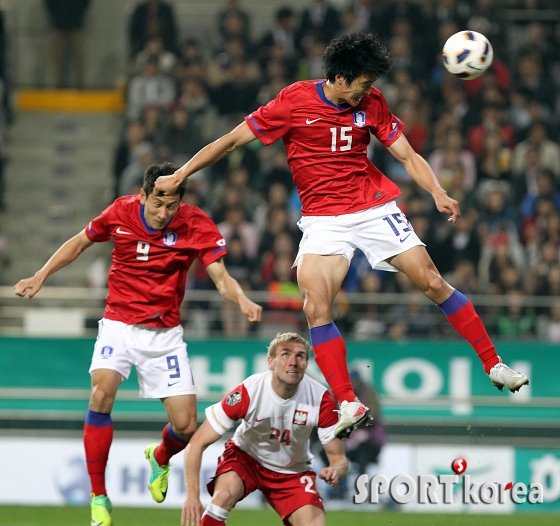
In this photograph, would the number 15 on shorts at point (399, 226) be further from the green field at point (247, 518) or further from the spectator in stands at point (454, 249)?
the spectator in stands at point (454, 249)

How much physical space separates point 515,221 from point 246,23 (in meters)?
4.62

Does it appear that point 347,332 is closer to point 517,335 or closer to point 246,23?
point 517,335

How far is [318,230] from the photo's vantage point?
6906 mm

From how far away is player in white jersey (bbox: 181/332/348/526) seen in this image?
7.14 meters

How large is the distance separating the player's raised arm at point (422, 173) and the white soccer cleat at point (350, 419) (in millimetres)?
1300

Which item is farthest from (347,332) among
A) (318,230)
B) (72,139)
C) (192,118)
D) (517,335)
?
(72,139)

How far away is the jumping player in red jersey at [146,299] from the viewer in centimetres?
759

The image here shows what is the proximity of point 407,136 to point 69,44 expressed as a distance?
5.54 meters

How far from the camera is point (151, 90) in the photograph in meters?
14.5

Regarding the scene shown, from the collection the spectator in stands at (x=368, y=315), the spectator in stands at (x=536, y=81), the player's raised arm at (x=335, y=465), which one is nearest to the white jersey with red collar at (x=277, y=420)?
the player's raised arm at (x=335, y=465)

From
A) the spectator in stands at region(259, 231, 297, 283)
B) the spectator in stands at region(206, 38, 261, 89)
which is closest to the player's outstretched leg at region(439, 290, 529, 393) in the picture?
the spectator in stands at region(259, 231, 297, 283)

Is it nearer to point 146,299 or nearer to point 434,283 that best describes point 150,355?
point 146,299

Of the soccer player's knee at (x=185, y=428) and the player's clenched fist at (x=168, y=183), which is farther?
the soccer player's knee at (x=185, y=428)

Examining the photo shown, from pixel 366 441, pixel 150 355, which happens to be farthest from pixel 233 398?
pixel 366 441
